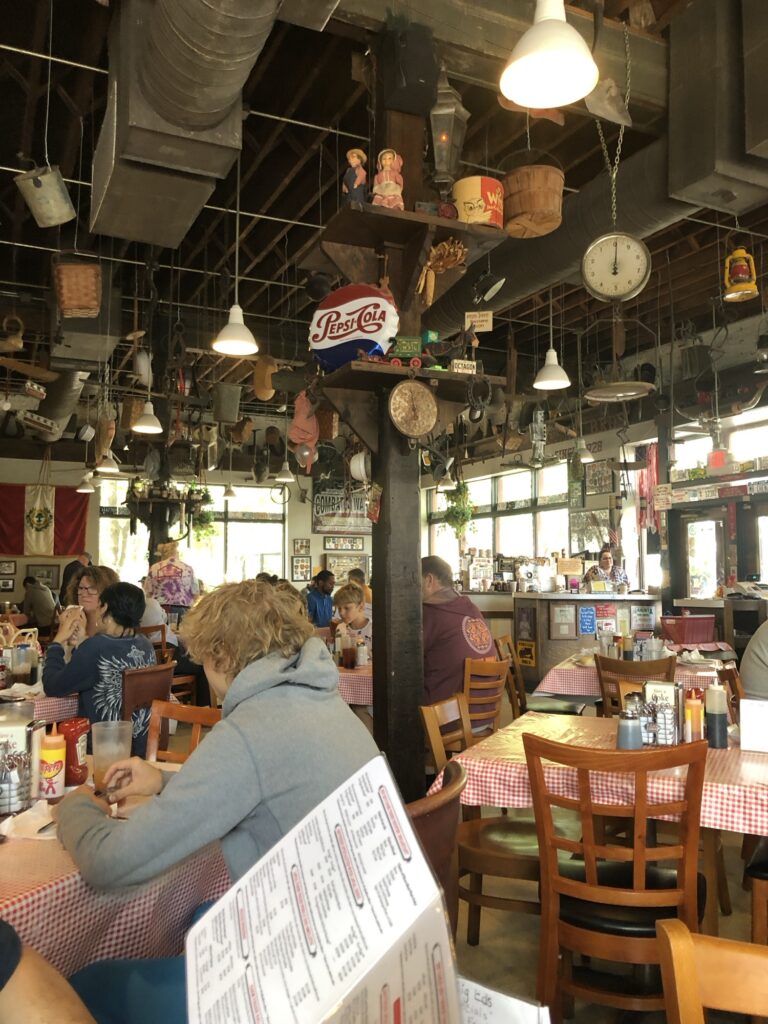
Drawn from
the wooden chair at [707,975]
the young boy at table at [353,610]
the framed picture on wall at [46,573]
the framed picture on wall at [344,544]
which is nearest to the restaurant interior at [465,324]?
the wooden chair at [707,975]

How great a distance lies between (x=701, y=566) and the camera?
11.5m

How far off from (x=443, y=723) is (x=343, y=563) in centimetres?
1549

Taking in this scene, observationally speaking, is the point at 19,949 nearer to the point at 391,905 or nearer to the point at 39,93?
the point at 391,905

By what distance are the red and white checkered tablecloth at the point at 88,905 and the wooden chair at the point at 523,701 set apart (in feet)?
11.7

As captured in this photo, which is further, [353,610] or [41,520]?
[41,520]

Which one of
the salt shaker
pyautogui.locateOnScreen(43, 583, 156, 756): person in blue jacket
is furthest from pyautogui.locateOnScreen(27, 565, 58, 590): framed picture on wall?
the salt shaker

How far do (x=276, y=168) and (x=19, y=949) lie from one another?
681cm

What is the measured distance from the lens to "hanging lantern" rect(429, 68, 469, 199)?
4.27 metres

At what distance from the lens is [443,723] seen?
A: 3.46 m

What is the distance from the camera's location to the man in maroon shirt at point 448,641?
189 inches

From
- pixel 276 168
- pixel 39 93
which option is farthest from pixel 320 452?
pixel 39 93

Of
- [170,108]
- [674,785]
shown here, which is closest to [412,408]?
[170,108]

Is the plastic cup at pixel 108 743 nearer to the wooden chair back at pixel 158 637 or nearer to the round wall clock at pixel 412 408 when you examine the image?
the round wall clock at pixel 412 408

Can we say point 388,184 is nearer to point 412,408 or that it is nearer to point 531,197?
point 531,197
